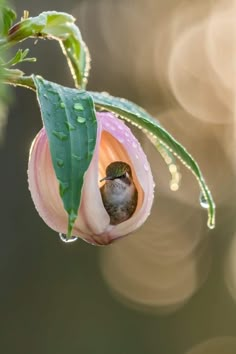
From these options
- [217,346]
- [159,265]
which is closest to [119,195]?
[217,346]

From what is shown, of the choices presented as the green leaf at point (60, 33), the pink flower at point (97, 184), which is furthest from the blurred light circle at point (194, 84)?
the pink flower at point (97, 184)

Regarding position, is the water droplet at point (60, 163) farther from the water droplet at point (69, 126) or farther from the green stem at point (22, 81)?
the green stem at point (22, 81)

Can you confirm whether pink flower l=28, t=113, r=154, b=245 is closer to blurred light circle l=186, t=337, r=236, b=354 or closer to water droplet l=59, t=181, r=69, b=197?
water droplet l=59, t=181, r=69, b=197

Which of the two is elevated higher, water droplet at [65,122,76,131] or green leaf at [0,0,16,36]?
green leaf at [0,0,16,36]

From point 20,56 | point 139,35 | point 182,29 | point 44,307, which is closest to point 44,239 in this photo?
point 44,307

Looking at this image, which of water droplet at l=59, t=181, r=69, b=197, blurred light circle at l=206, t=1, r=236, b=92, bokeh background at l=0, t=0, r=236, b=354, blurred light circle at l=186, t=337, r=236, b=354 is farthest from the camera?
blurred light circle at l=206, t=1, r=236, b=92

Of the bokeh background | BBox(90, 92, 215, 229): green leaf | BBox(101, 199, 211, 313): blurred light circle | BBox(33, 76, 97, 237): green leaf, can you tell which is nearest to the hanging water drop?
BBox(33, 76, 97, 237): green leaf

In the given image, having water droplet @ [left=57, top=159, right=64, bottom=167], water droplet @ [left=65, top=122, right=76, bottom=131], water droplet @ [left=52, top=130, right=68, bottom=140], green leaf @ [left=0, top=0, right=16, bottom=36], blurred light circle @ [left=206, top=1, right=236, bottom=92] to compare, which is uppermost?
blurred light circle @ [left=206, top=1, right=236, bottom=92]

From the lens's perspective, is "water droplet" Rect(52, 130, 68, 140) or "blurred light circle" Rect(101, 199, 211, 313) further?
"blurred light circle" Rect(101, 199, 211, 313)
